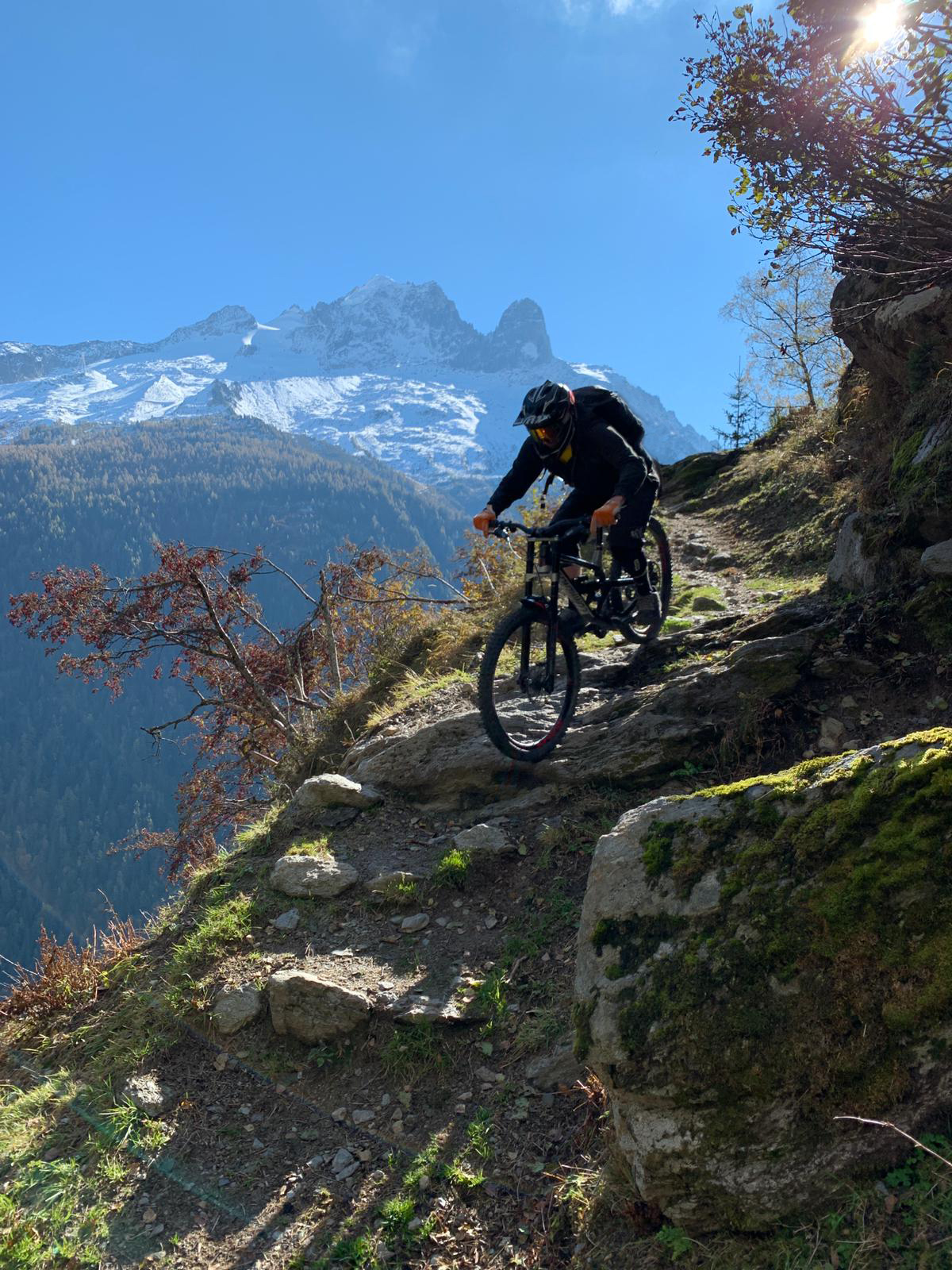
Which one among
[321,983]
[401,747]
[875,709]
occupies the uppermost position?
[401,747]

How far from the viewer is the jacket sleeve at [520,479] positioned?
247 inches

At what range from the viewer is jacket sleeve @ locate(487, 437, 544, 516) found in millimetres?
6285

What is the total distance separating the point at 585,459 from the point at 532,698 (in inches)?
82.2

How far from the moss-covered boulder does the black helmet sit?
381cm

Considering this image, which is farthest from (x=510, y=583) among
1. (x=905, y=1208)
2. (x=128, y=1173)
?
(x=905, y=1208)

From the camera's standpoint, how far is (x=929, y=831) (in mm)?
2559

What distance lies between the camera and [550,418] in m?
6.00

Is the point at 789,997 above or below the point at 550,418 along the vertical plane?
below

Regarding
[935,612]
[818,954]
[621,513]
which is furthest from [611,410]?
[818,954]

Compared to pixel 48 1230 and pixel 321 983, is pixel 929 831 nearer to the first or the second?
pixel 321 983

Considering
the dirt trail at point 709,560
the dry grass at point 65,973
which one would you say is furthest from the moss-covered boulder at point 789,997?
the dirt trail at point 709,560

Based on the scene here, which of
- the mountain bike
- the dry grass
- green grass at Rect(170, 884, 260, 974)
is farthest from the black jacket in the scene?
the dry grass

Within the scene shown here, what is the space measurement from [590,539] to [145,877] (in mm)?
181975

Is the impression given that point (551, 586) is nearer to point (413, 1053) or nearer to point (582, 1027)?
point (413, 1053)
